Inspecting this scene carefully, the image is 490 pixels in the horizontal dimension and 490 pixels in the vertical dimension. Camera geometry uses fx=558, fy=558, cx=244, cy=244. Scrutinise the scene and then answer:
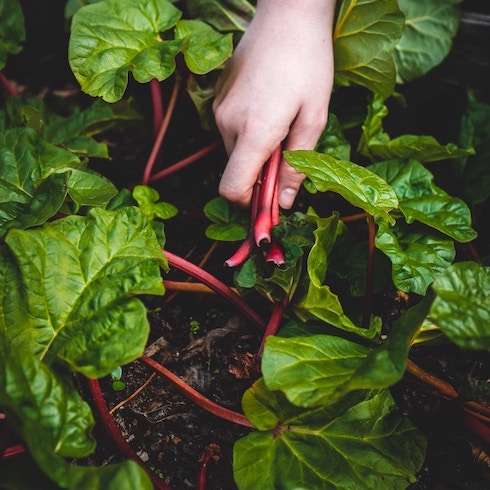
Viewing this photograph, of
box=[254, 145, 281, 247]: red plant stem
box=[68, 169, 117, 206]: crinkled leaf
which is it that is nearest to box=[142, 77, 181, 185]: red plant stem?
box=[68, 169, 117, 206]: crinkled leaf

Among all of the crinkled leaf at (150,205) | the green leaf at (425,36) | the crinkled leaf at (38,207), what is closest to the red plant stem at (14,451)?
the crinkled leaf at (38,207)

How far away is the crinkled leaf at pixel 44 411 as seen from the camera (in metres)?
0.77

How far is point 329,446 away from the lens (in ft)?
3.35

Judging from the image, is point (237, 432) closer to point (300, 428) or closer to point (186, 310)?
point (300, 428)

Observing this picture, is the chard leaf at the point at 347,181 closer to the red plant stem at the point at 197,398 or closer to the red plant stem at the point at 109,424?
the red plant stem at the point at 197,398

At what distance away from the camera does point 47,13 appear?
1.96 m

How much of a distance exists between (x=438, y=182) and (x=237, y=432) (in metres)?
0.81

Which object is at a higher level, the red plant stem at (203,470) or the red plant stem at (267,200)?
the red plant stem at (267,200)

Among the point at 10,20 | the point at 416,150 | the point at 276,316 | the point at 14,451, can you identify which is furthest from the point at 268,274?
the point at 10,20

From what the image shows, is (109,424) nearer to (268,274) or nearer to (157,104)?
(268,274)

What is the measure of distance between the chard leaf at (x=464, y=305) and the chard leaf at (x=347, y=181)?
0.73 ft

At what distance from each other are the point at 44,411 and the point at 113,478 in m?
0.15

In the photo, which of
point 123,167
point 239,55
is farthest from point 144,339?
point 123,167

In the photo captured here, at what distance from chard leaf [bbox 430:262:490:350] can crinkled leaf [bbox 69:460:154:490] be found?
48cm
